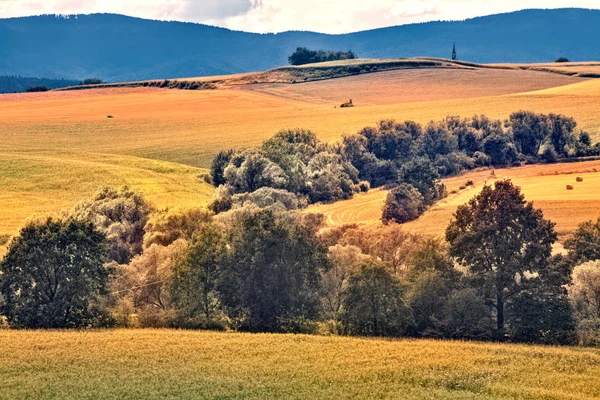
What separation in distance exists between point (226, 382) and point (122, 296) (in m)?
20.8

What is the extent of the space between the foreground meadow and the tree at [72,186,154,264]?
2262 centimetres

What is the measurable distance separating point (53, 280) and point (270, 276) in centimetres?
1413

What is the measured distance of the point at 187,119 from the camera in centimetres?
15125

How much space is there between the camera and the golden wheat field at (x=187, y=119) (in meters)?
101

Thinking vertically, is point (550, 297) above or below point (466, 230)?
below

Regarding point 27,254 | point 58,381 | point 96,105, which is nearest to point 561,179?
point 27,254

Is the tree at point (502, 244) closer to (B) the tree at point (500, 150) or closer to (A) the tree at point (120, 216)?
(A) the tree at point (120, 216)

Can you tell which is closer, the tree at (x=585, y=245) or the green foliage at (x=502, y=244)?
the green foliage at (x=502, y=244)

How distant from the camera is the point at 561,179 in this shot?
99500 millimetres

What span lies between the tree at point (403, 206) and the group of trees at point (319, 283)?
27.5m

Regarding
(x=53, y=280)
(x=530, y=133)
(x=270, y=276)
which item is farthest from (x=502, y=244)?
(x=530, y=133)

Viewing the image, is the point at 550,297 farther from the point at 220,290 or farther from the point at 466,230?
the point at 220,290

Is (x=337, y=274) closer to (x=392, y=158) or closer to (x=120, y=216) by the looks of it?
(x=120, y=216)

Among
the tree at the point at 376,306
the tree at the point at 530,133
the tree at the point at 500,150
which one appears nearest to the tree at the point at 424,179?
the tree at the point at 500,150
